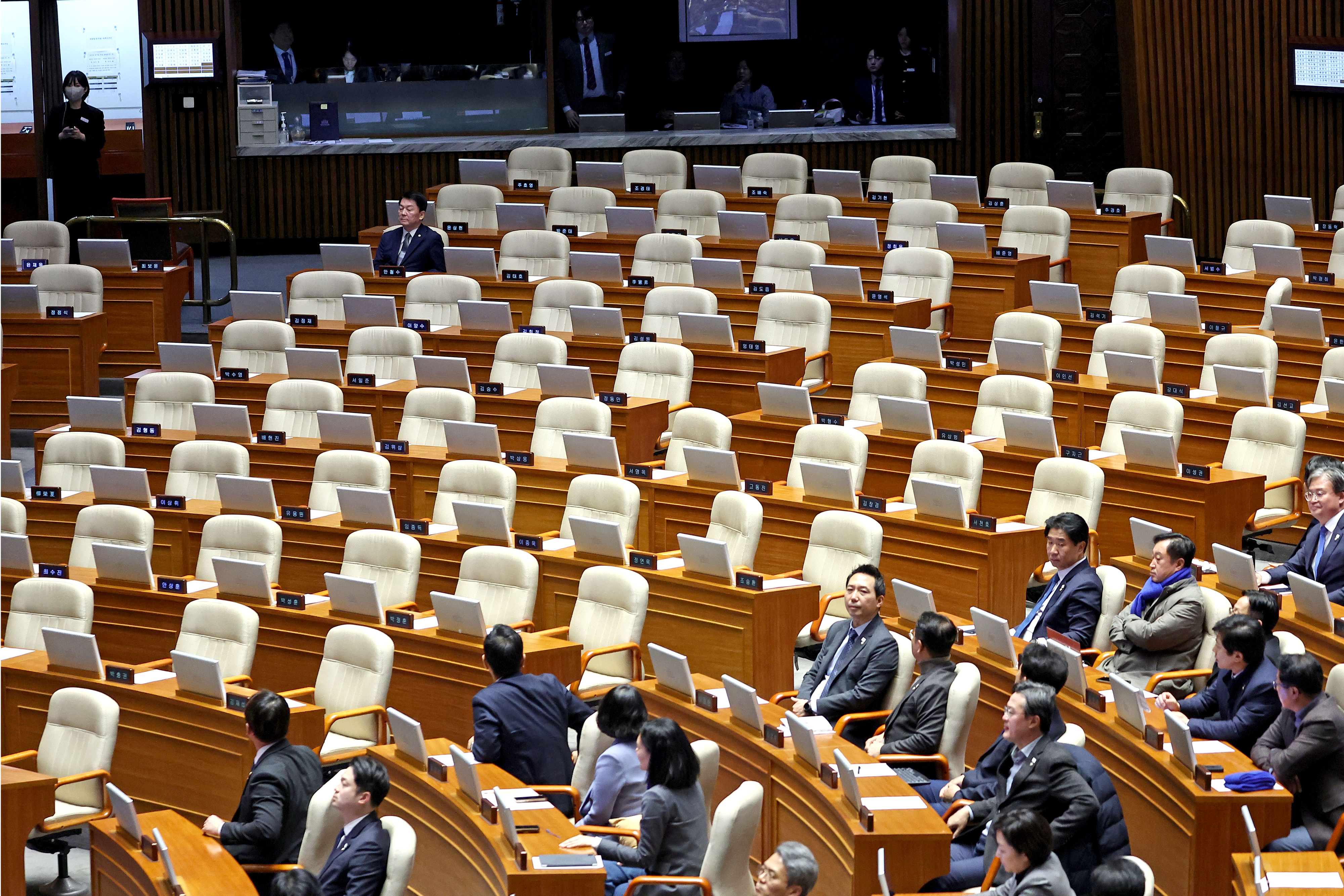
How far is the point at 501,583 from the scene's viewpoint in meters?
6.66

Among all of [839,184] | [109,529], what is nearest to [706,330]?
[839,184]

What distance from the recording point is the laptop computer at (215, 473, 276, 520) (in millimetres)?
7449

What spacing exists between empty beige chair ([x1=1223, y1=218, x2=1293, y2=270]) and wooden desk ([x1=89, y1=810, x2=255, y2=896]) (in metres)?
6.59

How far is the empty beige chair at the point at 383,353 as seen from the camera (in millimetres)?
8852

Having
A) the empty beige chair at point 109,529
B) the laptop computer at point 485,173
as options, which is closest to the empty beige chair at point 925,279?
the laptop computer at point 485,173

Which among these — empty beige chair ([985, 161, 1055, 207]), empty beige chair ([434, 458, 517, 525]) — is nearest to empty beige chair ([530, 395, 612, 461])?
empty beige chair ([434, 458, 517, 525])

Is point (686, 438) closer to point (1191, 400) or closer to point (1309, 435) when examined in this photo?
point (1191, 400)

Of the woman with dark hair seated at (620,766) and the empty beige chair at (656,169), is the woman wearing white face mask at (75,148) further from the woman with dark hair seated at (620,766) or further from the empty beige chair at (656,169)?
the woman with dark hair seated at (620,766)

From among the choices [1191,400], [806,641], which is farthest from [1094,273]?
[806,641]

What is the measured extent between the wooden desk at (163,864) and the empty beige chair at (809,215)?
6073mm

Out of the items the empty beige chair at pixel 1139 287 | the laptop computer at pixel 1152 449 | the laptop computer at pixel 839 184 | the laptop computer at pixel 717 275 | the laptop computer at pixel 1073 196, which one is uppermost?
the laptop computer at pixel 839 184

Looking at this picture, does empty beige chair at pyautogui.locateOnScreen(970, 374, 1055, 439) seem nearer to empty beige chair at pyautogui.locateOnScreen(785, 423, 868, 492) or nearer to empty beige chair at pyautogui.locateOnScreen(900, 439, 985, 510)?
empty beige chair at pyautogui.locateOnScreen(900, 439, 985, 510)

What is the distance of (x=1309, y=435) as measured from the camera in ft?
24.6

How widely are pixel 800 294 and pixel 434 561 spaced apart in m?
2.70
